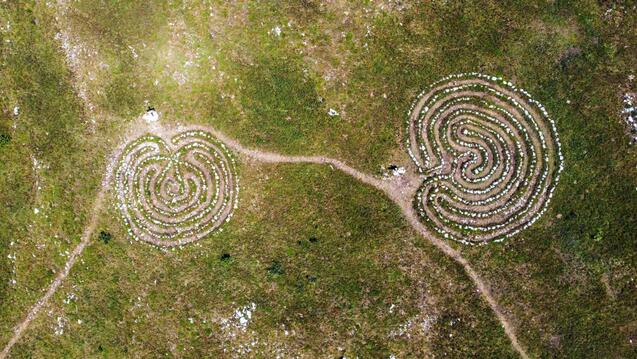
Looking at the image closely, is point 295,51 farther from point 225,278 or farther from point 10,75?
point 10,75

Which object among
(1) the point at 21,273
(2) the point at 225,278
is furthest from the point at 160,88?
(1) the point at 21,273

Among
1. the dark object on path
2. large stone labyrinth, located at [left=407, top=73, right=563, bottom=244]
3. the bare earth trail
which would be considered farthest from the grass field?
large stone labyrinth, located at [left=407, top=73, right=563, bottom=244]

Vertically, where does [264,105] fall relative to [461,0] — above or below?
below

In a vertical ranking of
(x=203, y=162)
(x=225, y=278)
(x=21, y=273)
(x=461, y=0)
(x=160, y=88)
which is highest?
(x=461, y=0)

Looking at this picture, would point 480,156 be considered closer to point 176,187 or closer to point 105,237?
point 176,187

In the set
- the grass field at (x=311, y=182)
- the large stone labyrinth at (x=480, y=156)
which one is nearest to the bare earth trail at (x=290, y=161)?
the grass field at (x=311, y=182)
